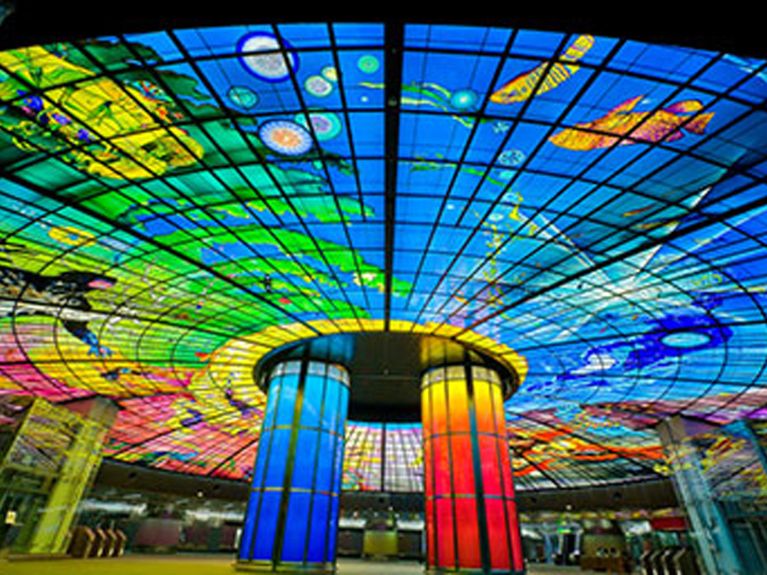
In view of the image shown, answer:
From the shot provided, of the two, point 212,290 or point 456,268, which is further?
point 212,290

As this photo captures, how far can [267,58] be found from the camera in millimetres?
12016

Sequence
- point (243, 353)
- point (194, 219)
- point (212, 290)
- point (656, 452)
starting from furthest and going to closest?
point (656, 452)
point (243, 353)
point (212, 290)
point (194, 219)

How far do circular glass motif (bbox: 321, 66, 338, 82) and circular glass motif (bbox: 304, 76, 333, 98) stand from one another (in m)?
0.12

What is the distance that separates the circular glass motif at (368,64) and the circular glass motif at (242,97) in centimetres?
345

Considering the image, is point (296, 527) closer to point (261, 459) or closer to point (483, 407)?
point (261, 459)

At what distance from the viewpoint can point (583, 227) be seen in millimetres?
18359

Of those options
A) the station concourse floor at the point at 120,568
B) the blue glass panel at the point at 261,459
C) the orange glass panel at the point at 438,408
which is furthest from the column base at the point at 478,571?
the blue glass panel at the point at 261,459

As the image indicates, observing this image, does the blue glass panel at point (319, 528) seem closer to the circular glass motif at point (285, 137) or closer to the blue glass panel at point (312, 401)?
the blue glass panel at point (312, 401)

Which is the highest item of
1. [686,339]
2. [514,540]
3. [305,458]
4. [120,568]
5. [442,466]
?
[686,339]

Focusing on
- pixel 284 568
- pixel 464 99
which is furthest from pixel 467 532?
pixel 464 99

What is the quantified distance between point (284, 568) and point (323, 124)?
23458 millimetres

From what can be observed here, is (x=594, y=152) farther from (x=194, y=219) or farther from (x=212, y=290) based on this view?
(x=212, y=290)

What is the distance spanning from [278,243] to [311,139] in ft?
23.4

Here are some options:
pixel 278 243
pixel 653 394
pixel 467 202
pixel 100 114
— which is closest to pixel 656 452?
pixel 653 394
